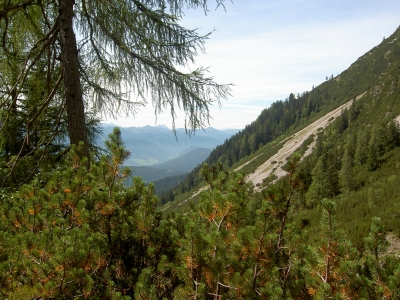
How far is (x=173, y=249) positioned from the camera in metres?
2.25

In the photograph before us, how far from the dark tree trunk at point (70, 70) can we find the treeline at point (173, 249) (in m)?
1.43

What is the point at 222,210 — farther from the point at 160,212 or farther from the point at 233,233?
the point at 160,212

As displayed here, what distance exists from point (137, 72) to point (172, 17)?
0.97 meters

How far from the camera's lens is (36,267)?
157cm

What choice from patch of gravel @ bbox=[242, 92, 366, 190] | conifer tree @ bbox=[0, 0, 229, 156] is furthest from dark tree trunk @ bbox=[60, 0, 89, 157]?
patch of gravel @ bbox=[242, 92, 366, 190]

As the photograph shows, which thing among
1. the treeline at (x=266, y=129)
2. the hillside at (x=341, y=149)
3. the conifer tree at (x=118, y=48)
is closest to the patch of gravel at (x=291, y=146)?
the hillside at (x=341, y=149)

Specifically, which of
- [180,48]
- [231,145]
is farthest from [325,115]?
[180,48]

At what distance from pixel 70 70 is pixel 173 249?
9.73ft

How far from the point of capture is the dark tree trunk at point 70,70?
3611 millimetres

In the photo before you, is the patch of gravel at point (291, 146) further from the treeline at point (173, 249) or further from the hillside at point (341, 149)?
the treeline at point (173, 249)

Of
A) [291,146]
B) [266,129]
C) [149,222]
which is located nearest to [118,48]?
[149,222]

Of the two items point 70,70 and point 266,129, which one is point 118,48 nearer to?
point 70,70

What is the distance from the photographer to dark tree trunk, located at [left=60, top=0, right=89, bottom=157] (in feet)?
11.8

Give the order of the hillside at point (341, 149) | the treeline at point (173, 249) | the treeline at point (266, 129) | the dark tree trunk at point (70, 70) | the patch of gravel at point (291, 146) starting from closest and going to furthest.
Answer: the treeline at point (173, 249)
the dark tree trunk at point (70, 70)
the hillside at point (341, 149)
the patch of gravel at point (291, 146)
the treeline at point (266, 129)
